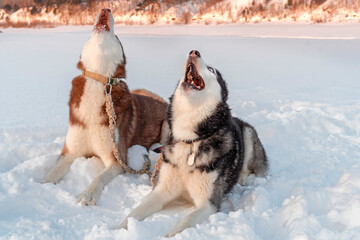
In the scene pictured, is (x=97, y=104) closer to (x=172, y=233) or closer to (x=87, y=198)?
(x=87, y=198)

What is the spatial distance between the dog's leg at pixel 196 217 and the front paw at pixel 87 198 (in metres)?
0.94

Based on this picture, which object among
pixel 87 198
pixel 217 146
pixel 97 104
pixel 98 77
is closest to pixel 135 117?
pixel 97 104

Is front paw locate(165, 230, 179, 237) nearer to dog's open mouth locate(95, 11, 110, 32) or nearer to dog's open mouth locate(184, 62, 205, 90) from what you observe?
A: dog's open mouth locate(184, 62, 205, 90)

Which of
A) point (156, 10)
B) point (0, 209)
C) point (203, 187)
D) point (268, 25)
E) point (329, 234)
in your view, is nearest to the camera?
point (329, 234)

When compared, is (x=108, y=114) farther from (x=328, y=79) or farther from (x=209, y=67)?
(x=328, y=79)

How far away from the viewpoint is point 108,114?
11.8 feet

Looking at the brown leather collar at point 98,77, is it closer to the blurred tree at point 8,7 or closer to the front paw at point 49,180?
the front paw at point 49,180

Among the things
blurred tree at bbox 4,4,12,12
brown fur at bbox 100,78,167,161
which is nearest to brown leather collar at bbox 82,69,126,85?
brown fur at bbox 100,78,167,161

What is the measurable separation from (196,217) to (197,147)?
621 mm

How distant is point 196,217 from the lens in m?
2.69

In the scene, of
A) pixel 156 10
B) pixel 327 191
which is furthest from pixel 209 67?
pixel 156 10

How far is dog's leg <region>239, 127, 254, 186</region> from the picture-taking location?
3.71 m

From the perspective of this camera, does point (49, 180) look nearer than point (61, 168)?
Yes

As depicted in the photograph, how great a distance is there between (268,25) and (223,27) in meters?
3.25
